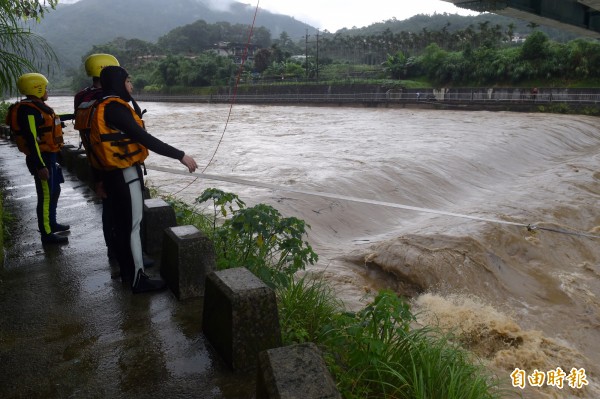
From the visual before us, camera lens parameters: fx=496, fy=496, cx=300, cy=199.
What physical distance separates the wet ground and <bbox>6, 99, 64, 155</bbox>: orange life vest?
1077mm

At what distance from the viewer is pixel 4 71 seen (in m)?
4.86

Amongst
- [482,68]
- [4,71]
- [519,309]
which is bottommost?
[519,309]

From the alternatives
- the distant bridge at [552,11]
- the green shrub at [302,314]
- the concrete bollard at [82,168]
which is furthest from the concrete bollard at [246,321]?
the distant bridge at [552,11]

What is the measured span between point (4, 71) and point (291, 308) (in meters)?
3.71

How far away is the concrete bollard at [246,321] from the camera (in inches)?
111

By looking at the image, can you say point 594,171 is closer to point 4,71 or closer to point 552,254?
point 552,254

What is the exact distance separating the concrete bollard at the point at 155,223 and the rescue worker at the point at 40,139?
1141mm

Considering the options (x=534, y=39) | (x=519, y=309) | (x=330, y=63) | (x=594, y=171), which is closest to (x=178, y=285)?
(x=519, y=309)

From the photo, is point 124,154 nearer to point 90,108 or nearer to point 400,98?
point 90,108

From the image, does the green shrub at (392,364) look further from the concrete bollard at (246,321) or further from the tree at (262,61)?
the tree at (262,61)

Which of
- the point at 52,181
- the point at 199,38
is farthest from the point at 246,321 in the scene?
the point at 199,38

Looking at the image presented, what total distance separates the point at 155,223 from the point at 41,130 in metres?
1.63

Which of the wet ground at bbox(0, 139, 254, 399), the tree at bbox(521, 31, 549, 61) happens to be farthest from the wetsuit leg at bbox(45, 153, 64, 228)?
the tree at bbox(521, 31, 549, 61)

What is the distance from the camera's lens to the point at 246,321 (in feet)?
9.29
